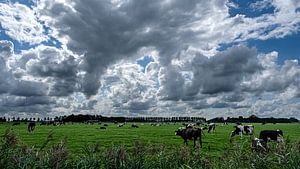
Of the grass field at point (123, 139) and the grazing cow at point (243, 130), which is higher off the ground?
the grazing cow at point (243, 130)

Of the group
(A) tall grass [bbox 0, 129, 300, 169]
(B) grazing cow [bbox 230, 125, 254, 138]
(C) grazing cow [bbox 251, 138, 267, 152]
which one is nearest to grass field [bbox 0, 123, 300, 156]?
(C) grazing cow [bbox 251, 138, 267, 152]

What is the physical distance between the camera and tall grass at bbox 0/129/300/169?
25.9 feet

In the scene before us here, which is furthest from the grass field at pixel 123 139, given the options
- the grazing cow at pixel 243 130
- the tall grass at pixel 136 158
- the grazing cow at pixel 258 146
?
the grazing cow at pixel 243 130

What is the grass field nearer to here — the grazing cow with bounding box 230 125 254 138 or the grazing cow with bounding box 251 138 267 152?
the grazing cow with bounding box 251 138 267 152

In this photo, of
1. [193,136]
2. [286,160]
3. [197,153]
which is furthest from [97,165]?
[193,136]

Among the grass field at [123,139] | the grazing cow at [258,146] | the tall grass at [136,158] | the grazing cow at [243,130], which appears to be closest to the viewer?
the tall grass at [136,158]

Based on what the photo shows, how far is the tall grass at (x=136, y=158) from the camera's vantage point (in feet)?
25.9

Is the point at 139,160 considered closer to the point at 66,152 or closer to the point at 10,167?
the point at 66,152

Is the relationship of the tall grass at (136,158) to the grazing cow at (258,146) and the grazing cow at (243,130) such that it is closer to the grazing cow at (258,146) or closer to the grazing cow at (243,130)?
the grazing cow at (258,146)

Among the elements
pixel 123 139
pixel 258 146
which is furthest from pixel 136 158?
pixel 123 139

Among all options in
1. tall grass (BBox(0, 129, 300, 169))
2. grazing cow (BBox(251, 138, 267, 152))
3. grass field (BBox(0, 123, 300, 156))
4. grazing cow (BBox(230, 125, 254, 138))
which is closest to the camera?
tall grass (BBox(0, 129, 300, 169))

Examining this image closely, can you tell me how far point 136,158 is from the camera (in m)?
8.55

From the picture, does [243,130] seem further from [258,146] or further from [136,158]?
[136,158]

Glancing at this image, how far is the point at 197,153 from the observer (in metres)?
8.89
